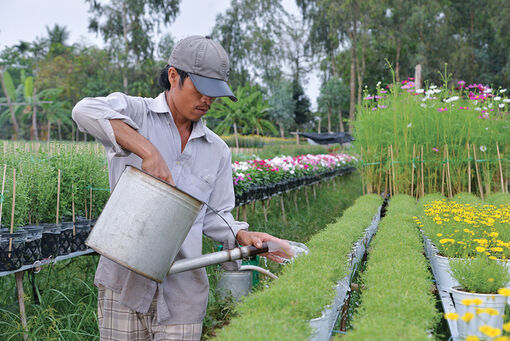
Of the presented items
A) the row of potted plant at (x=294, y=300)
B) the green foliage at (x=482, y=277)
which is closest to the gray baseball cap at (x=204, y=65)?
the row of potted plant at (x=294, y=300)

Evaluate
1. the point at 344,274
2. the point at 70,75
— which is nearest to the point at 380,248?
the point at 344,274

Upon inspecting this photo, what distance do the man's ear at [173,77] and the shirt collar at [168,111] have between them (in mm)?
85

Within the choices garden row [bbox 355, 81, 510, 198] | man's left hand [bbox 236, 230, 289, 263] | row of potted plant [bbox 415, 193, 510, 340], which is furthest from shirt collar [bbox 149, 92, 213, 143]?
garden row [bbox 355, 81, 510, 198]

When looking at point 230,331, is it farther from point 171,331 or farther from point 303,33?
point 303,33

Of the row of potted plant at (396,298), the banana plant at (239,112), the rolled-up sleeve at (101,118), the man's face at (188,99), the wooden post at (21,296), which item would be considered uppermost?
the banana plant at (239,112)

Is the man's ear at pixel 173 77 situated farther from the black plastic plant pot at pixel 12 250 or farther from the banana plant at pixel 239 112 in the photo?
the banana plant at pixel 239 112

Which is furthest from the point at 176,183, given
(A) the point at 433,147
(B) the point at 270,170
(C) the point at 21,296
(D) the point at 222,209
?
(A) the point at 433,147

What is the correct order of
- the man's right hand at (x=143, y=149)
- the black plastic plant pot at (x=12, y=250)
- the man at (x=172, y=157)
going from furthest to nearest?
1. the black plastic plant pot at (x=12, y=250)
2. the man at (x=172, y=157)
3. the man's right hand at (x=143, y=149)

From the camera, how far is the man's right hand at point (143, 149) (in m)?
1.47

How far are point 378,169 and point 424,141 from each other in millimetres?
694

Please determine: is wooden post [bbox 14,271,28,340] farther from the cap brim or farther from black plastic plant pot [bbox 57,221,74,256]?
the cap brim

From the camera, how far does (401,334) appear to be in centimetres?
133

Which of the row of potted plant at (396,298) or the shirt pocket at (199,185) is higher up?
the shirt pocket at (199,185)

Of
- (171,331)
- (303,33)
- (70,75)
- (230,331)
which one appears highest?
(303,33)
